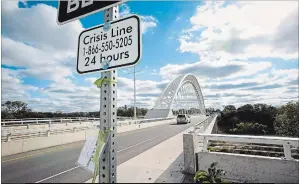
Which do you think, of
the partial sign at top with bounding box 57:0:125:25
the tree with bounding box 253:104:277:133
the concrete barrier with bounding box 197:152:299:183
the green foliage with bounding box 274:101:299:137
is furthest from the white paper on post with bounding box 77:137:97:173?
the tree with bounding box 253:104:277:133

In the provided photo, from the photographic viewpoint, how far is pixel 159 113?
5019 centimetres

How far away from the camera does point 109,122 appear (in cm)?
116

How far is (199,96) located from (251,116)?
91.8 feet

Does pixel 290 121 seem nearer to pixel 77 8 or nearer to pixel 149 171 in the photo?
pixel 149 171

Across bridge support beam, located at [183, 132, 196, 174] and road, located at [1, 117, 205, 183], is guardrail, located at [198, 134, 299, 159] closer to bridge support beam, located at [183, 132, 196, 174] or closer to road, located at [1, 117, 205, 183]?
bridge support beam, located at [183, 132, 196, 174]

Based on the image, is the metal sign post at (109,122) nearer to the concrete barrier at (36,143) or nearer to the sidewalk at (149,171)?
the sidewalk at (149,171)

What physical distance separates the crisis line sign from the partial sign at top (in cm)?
A: 12

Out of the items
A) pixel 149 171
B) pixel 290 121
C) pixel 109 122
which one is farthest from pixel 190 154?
pixel 290 121

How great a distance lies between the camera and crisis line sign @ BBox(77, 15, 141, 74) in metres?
1.17

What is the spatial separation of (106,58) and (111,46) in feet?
0.29

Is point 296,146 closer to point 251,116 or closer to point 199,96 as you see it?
point 251,116

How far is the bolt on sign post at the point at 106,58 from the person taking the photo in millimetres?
1114

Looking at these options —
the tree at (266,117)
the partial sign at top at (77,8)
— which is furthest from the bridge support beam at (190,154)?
the tree at (266,117)

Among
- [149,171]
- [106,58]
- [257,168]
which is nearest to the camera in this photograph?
[106,58]
